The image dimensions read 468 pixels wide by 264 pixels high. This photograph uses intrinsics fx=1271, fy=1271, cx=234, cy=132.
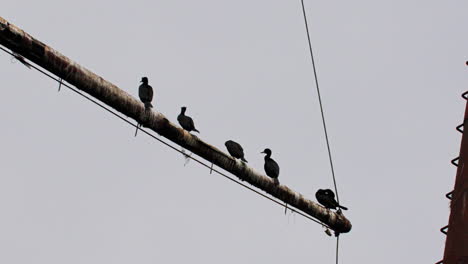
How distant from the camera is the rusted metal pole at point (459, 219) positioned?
22480 mm

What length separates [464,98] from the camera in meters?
24.4

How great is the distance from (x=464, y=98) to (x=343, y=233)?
6.27 meters

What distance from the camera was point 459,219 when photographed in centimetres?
2300

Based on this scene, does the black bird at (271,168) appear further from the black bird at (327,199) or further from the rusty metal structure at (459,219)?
the rusty metal structure at (459,219)

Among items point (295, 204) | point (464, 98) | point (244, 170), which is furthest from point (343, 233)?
point (464, 98)

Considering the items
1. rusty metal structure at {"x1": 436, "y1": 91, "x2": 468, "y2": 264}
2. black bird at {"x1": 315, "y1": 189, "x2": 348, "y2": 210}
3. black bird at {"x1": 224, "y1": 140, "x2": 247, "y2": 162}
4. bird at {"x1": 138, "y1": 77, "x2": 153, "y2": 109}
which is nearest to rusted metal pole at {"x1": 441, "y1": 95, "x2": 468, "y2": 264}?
rusty metal structure at {"x1": 436, "y1": 91, "x2": 468, "y2": 264}

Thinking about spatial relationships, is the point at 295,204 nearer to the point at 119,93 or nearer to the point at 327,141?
the point at 327,141

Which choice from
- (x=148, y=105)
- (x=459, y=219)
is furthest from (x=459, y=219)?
(x=148, y=105)

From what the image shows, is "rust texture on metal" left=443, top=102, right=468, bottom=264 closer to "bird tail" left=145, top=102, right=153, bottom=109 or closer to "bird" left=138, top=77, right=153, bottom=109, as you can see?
"bird tail" left=145, top=102, right=153, bottom=109

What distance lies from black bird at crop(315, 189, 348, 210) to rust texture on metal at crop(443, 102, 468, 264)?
6.07 metres

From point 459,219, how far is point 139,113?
622 cm

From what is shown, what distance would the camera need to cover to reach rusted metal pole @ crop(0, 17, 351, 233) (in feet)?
70.9

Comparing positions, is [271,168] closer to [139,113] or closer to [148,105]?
[148,105]

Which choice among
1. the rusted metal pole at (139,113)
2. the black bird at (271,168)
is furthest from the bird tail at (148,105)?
the black bird at (271,168)
